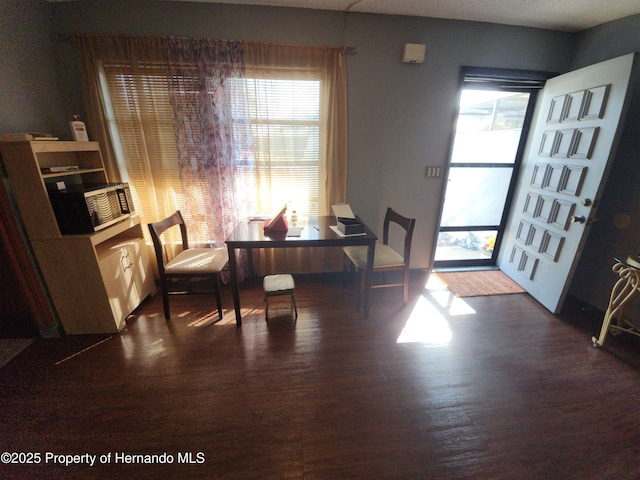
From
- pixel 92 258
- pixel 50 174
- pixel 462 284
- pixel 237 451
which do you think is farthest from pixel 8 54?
pixel 462 284

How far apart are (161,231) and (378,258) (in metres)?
1.83

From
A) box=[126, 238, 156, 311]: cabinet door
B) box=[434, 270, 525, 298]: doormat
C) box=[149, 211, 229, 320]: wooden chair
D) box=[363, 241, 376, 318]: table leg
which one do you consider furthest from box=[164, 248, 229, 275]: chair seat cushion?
box=[434, 270, 525, 298]: doormat

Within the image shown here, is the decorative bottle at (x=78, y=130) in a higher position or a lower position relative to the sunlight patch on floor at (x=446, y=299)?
higher

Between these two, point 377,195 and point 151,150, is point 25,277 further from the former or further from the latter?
point 377,195

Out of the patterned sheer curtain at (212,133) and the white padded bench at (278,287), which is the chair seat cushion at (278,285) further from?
the patterned sheer curtain at (212,133)

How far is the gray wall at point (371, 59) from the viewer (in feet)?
6.43

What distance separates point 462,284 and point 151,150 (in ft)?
11.2

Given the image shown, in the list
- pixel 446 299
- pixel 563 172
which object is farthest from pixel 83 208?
pixel 563 172

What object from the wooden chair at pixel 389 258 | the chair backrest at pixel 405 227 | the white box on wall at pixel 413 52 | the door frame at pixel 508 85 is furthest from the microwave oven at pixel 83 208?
the door frame at pixel 508 85

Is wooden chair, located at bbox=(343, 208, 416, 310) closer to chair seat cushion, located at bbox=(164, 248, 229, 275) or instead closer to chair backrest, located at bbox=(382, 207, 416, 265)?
chair backrest, located at bbox=(382, 207, 416, 265)

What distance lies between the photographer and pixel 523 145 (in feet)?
9.38

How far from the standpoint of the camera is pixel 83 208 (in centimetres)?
176

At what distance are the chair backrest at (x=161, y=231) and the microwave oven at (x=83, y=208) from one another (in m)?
0.36

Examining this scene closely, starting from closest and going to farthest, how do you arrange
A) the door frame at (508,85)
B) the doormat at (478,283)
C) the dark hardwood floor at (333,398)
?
the dark hardwood floor at (333,398) → the door frame at (508,85) → the doormat at (478,283)
